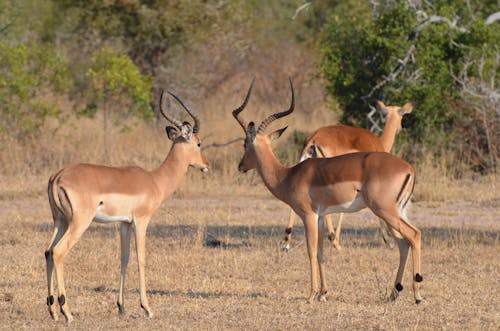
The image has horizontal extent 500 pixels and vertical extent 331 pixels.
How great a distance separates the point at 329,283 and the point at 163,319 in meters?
1.95

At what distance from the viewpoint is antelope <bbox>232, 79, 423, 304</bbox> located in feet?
24.0

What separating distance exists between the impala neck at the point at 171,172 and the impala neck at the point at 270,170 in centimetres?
79

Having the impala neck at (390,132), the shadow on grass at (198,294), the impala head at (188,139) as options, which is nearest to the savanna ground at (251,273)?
the shadow on grass at (198,294)

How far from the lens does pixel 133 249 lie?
10.0 m

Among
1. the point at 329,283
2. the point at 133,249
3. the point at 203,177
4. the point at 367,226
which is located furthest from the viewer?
the point at 203,177

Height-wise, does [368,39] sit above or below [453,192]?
above

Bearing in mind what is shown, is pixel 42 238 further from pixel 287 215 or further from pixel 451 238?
pixel 451 238

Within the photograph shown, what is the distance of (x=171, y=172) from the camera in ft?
24.6

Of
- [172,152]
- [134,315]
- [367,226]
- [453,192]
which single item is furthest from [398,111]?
[134,315]

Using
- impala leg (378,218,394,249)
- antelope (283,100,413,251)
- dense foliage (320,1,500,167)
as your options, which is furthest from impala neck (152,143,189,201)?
dense foliage (320,1,500,167)

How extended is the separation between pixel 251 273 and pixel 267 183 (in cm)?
106

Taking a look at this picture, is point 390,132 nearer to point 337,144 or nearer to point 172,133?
point 337,144

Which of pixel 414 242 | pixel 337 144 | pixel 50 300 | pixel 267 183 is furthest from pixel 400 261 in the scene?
pixel 337 144

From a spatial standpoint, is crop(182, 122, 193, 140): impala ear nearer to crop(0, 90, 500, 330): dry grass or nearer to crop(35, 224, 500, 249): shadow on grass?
crop(0, 90, 500, 330): dry grass
